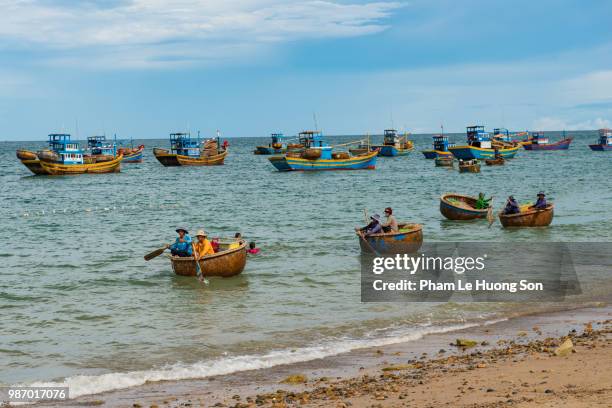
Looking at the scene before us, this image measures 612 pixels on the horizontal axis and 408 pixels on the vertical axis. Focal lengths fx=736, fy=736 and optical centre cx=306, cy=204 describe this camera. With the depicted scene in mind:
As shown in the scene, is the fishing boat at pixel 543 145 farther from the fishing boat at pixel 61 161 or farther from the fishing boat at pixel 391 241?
the fishing boat at pixel 391 241

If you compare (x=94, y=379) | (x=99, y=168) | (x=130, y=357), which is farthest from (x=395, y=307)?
(x=99, y=168)

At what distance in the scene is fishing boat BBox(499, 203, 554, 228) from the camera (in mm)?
27688

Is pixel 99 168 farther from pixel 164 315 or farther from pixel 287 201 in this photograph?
pixel 164 315

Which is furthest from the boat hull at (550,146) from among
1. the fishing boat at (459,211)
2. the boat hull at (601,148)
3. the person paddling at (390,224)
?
the person paddling at (390,224)

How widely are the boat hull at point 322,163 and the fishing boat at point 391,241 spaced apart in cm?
4961

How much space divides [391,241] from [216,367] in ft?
35.1

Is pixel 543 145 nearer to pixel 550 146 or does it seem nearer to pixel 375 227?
pixel 550 146

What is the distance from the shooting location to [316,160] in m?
71.3

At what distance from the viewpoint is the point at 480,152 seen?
8388 cm

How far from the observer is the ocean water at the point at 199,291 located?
1278 centimetres

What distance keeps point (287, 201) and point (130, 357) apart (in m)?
31.7

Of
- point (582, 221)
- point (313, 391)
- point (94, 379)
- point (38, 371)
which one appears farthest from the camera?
point (582, 221)

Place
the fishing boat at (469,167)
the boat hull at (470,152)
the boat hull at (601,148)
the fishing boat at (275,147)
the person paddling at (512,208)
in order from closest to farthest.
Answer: the person paddling at (512,208) → the fishing boat at (469,167) → the boat hull at (470,152) → the boat hull at (601,148) → the fishing boat at (275,147)

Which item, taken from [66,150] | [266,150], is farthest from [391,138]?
[66,150]
